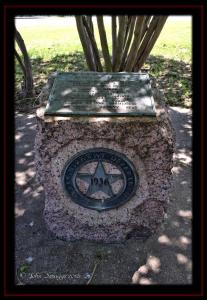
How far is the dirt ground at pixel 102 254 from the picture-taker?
361 cm

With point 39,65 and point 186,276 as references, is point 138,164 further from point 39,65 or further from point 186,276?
point 39,65

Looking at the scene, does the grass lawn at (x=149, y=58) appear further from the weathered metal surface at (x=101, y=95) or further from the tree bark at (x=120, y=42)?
the weathered metal surface at (x=101, y=95)

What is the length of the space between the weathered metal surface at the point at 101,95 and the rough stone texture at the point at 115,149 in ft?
0.26

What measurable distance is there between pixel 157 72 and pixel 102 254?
547cm

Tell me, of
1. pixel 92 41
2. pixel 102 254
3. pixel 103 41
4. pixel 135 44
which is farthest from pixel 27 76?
pixel 102 254

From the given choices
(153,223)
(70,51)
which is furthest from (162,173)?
(70,51)

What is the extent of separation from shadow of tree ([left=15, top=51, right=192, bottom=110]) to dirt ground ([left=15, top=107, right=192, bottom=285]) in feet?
9.52

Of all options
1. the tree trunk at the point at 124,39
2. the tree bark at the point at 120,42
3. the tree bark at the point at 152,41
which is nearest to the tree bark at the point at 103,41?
the tree trunk at the point at 124,39

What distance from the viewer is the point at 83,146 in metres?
3.62

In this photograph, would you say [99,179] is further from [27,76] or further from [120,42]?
[27,76]

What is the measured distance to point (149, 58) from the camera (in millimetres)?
9273

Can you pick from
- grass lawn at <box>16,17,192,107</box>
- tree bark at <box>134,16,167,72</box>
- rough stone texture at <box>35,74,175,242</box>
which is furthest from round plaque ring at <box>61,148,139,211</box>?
grass lawn at <box>16,17,192,107</box>

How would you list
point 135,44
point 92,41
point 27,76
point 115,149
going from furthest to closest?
1. point 27,76
2. point 92,41
3. point 135,44
4. point 115,149

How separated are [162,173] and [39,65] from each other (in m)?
5.95
